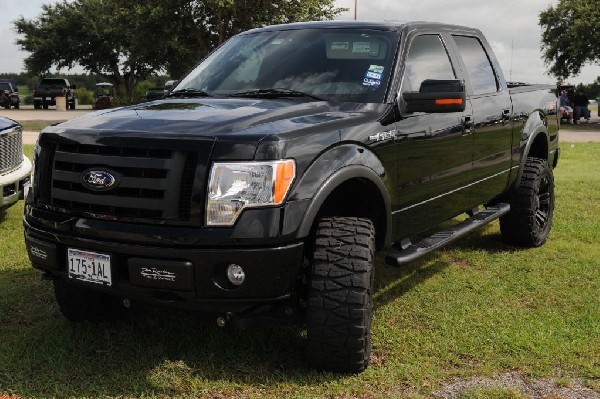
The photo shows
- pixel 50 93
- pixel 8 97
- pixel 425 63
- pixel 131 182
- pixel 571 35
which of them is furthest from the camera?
pixel 8 97

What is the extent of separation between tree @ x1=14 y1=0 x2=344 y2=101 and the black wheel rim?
67.5 feet

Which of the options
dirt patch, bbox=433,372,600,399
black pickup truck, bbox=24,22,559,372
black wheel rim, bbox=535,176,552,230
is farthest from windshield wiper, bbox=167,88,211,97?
black wheel rim, bbox=535,176,552,230

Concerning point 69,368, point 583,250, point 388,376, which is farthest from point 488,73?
point 69,368

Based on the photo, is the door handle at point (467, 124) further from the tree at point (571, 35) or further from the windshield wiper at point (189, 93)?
the tree at point (571, 35)

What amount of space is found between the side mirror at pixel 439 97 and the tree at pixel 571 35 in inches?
1193

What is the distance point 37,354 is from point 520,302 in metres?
3.09

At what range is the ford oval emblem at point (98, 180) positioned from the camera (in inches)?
126

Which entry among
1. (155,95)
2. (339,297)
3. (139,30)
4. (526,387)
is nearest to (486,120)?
(526,387)

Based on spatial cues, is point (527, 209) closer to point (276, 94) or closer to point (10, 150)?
point (276, 94)

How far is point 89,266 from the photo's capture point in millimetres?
3336

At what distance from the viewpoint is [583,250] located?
19.9 ft

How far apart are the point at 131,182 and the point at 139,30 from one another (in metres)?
A: 26.7

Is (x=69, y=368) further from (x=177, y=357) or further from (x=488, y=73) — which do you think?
(x=488, y=73)

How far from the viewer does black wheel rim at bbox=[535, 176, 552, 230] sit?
20.7ft
